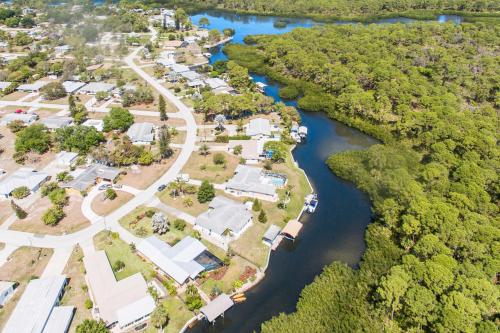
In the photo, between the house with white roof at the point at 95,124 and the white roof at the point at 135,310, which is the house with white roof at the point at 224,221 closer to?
the white roof at the point at 135,310

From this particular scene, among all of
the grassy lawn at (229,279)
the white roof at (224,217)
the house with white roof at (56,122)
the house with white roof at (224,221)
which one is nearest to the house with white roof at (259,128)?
the white roof at (224,217)

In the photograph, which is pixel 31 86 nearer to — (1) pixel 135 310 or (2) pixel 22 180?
(2) pixel 22 180

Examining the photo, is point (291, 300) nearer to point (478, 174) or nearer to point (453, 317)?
point (453, 317)

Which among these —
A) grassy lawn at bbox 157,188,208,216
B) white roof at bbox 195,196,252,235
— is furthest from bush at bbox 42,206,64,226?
white roof at bbox 195,196,252,235

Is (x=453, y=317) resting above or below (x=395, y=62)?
below

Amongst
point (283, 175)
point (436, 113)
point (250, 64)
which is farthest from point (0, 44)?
point (436, 113)

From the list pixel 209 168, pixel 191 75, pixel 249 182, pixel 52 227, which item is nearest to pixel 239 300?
pixel 249 182

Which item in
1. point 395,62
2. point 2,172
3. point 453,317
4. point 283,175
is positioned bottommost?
point 2,172
